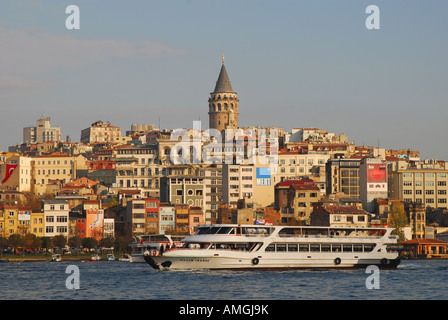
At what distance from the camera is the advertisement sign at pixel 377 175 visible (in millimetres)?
125562

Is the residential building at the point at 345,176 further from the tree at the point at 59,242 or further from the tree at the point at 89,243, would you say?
the tree at the point at 59,242

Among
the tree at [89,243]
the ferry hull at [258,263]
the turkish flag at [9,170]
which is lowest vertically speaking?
the tree at [89,243]

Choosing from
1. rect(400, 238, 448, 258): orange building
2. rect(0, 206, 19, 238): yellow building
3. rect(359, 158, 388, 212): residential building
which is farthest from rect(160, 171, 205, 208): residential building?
rect(400, 238, 448, 258): orange building

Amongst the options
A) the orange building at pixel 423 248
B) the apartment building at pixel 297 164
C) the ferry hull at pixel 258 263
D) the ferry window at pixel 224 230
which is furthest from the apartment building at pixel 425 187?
the ferry window at pixel 224 230

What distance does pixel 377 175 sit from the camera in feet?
412

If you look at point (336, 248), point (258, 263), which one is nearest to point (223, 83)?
point (336, 248)

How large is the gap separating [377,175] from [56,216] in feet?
150

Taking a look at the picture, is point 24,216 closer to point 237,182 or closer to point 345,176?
point 237,182

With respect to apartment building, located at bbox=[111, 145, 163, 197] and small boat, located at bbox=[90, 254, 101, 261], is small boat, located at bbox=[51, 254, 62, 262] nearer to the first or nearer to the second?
small boat, located at bbox=[90, 254, 101, 261]

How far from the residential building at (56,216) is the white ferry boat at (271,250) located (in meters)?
45.2

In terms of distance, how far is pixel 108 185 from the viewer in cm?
14662

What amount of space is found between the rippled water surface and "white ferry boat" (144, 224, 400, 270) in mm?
1178

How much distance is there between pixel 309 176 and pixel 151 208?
3664 cm
